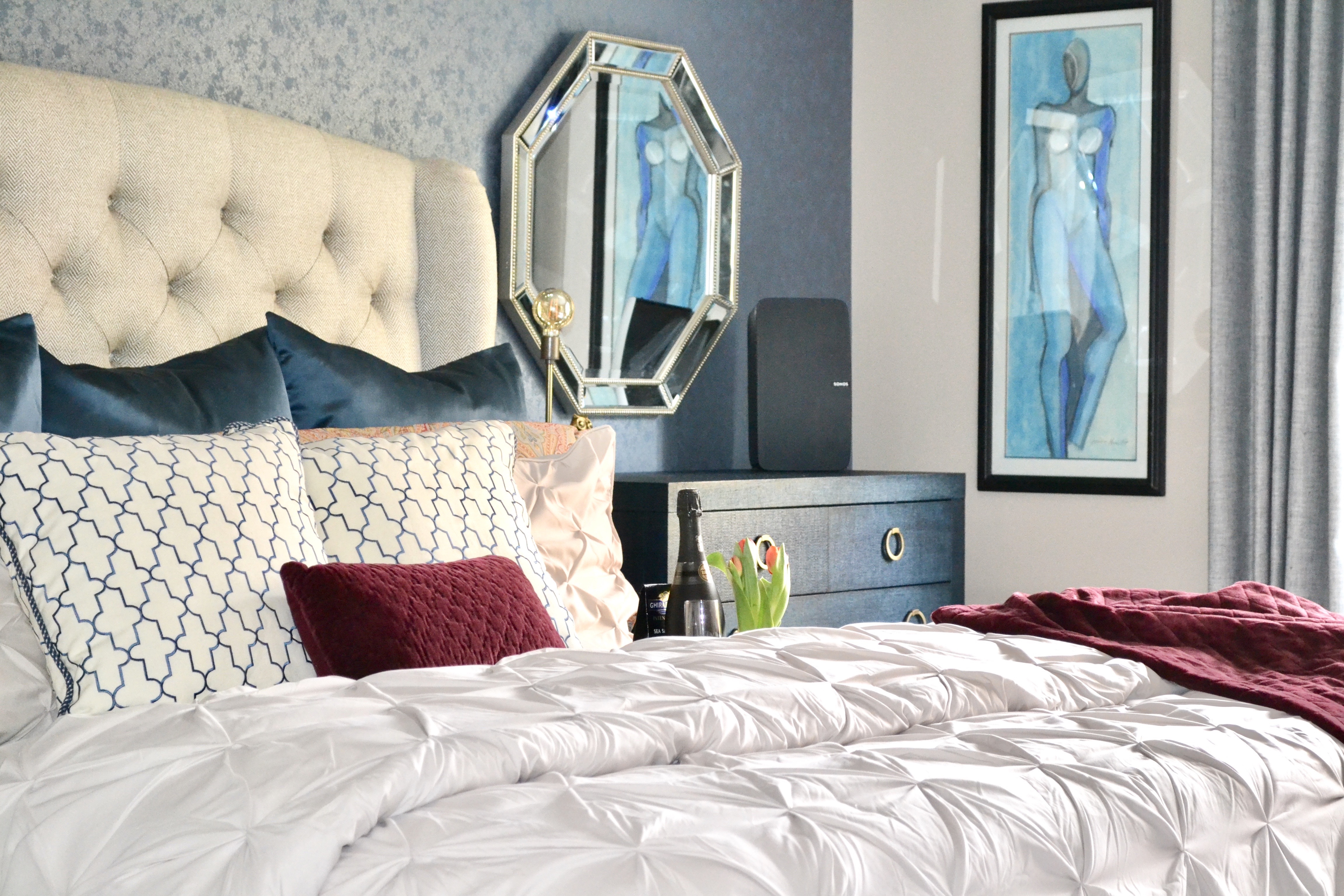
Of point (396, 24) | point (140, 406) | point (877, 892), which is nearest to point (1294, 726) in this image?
point (877, 892)

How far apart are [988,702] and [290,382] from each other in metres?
1.22

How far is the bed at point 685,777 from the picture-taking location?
949 mm

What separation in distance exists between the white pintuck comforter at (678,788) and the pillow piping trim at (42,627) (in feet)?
0.31

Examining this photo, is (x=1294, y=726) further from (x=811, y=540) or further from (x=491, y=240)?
(x=491, y=240)

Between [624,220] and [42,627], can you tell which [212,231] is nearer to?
[42,627]

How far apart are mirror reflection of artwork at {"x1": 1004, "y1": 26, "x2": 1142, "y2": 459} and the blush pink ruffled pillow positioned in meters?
1.92

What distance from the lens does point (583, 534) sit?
213cm

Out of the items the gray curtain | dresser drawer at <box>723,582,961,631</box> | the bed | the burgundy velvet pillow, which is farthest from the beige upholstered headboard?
the gray curtain

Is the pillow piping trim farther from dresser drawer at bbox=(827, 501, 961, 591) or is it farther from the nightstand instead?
dresser drawer at bbox=(827, 501, 961, 591)

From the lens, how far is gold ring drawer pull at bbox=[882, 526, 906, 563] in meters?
3.23

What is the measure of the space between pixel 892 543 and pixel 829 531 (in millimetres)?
259

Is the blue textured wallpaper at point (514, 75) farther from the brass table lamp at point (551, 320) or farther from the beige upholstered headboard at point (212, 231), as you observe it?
the brass table lamp at point (551, 320)

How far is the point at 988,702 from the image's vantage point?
1.45 m

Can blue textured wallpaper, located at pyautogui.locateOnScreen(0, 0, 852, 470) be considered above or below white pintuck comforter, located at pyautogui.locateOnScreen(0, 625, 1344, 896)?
above
